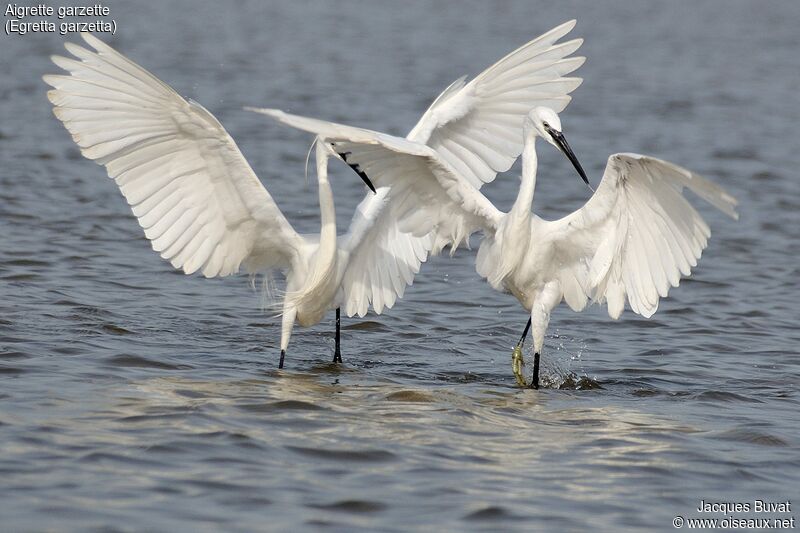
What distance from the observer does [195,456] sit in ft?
21.3

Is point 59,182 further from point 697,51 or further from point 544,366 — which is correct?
point 697,51

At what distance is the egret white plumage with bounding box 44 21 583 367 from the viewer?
26.4 ft

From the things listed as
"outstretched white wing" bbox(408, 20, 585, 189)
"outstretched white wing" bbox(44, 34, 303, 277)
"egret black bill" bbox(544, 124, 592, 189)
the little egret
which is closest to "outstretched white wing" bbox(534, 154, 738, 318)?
the little egret

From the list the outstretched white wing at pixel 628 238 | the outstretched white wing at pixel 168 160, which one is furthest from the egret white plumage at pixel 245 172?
the outstretched white wing at pixel 628 238

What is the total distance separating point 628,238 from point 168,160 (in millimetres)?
3095

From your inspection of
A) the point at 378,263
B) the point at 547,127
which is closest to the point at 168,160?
the point at 378,263

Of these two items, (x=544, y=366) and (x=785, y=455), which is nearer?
(x=785, y=455)

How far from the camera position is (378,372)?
29.7ft

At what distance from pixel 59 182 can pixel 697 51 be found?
14.4 m

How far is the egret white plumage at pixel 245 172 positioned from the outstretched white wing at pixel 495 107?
0.01 metres

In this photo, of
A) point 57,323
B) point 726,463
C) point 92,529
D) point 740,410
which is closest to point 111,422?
point 92,529

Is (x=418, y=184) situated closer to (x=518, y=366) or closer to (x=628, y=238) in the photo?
(x=628, y=238)

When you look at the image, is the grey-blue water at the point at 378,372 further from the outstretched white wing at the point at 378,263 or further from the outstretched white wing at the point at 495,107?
the outstretched white wing at the point at 495,107

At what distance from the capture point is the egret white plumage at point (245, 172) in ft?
26.4
